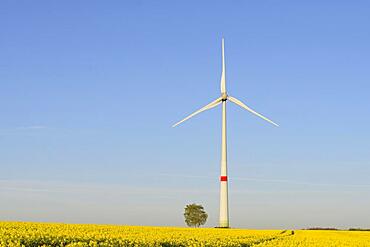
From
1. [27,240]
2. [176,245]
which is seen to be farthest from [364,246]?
[27,240]

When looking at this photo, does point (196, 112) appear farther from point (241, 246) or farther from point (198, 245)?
point (198, 245)

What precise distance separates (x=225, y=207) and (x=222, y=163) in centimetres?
696

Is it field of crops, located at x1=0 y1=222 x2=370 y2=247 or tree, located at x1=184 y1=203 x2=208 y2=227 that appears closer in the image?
field of crops, located at x1=0 y1=222 x2=370 y2=247

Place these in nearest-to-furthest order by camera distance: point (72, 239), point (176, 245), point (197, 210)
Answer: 1. point (72, 239)
2. point (176, 245)
3. point (197, 210)

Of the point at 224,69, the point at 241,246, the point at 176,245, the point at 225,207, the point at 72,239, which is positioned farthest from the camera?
the point at 224,69

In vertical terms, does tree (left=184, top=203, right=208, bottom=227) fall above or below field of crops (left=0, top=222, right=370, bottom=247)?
above

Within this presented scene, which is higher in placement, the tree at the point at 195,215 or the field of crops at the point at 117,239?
the tree at the point at 195,215

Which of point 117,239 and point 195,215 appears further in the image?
point 195,215

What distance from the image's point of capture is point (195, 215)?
543 feet

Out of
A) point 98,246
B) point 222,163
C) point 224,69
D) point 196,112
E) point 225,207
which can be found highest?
point 224,69

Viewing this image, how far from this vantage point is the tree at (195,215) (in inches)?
6476

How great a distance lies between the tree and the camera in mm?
164500

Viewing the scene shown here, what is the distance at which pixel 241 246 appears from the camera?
41.1 metres

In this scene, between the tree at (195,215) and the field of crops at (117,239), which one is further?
the tree at (195,215)
